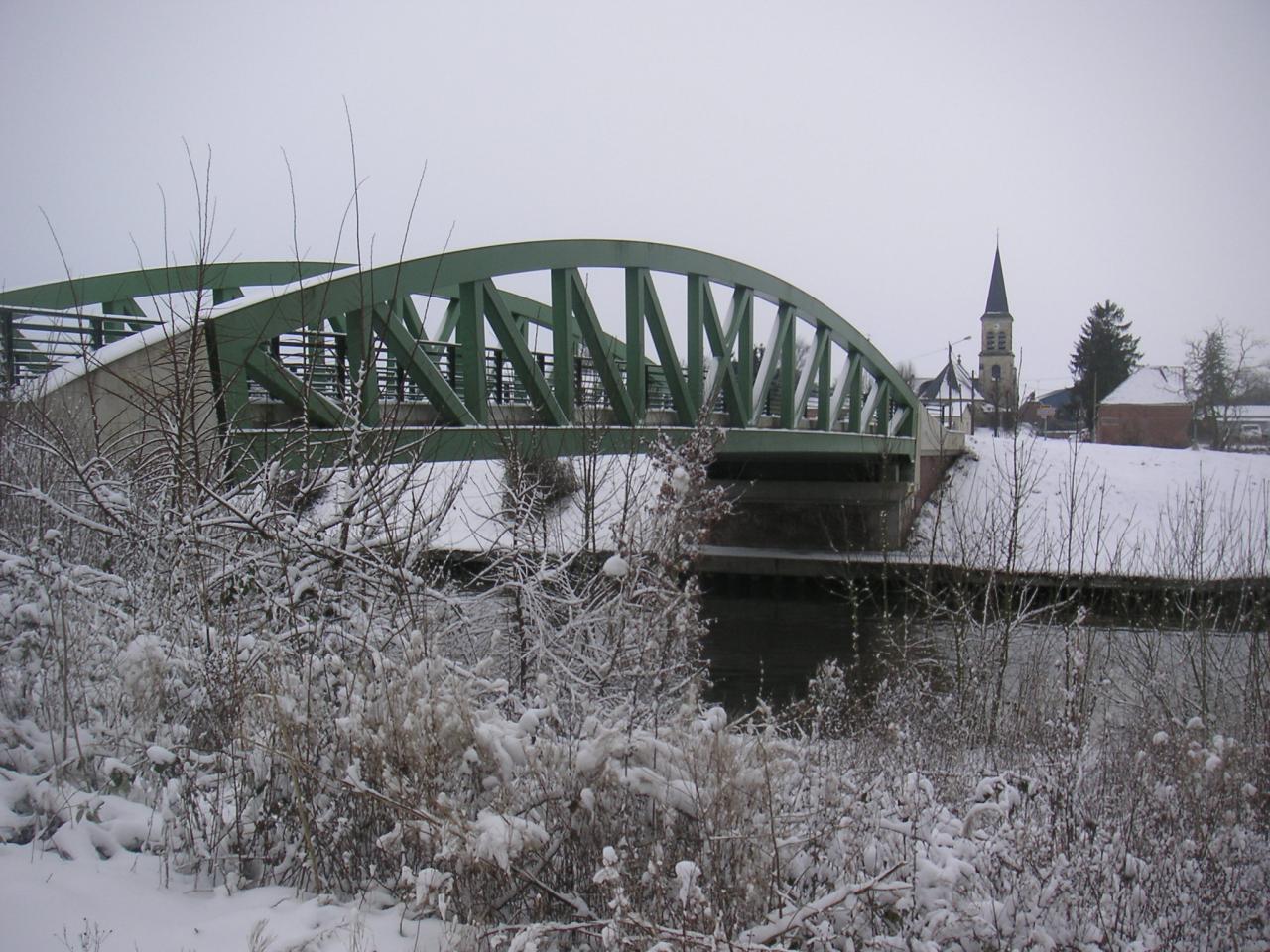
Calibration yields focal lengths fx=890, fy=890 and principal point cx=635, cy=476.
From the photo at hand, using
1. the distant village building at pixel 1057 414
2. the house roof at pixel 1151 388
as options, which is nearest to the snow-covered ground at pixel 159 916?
the distant village building at pixel 1057 414

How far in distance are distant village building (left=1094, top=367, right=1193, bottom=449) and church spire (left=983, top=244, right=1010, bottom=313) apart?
1412 inches

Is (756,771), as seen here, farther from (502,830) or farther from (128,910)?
(128,910)

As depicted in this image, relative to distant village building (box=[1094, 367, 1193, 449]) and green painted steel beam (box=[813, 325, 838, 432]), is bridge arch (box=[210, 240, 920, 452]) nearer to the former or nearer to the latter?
green painted steel beam (box=[813, 325, 838, 432])

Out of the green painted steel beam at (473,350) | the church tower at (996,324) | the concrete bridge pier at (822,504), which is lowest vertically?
the concrete bridge pier at (822,504)

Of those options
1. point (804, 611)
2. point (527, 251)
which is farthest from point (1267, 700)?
point (804, 611)

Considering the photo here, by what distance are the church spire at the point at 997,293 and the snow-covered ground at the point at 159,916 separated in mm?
100685

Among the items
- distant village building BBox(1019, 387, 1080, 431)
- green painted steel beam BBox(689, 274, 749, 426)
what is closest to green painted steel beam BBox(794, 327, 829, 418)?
green painted steel beam BBox(689, 274, 749, 426)

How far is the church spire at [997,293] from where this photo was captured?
309 feet

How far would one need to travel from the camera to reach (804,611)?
83.1 ft

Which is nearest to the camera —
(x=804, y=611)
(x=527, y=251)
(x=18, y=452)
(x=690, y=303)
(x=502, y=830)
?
(x=502, y=830)

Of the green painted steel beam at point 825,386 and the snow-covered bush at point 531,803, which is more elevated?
the green painted steel beam at point 825,386

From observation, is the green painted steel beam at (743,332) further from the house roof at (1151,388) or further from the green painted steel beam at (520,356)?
the house roof at (1151,388)

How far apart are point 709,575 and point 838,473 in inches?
217

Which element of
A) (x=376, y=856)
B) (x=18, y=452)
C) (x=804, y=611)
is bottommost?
(x=804, y=611)
